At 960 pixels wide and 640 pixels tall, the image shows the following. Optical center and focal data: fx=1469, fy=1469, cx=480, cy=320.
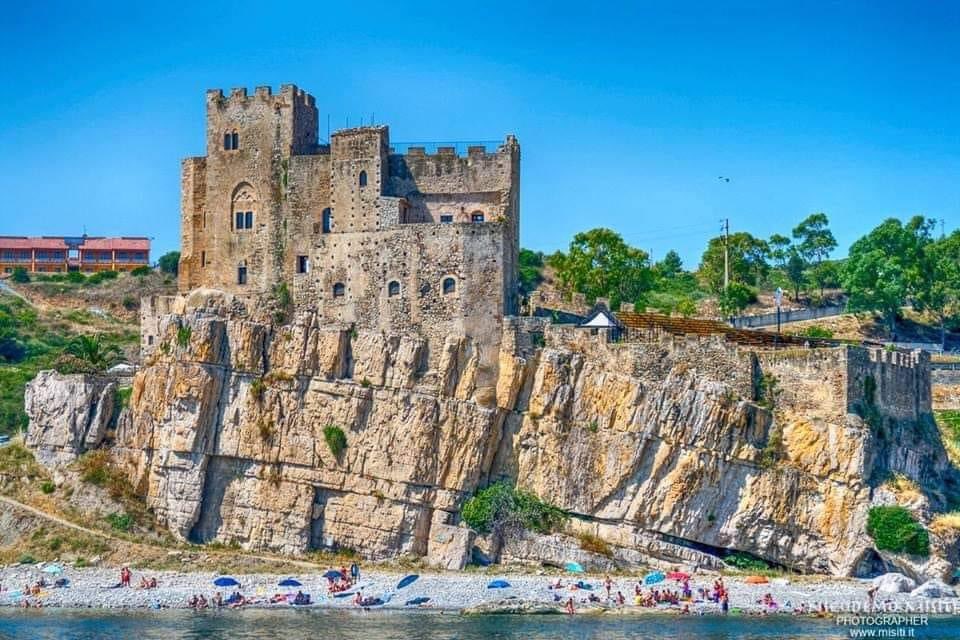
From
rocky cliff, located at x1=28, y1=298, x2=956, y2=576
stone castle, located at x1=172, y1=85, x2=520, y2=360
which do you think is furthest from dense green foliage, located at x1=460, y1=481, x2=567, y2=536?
stone castle, located at x1=172, y1=85, x2=520, y2=360

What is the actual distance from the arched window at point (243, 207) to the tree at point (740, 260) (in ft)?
131

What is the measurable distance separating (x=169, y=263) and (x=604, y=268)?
43123 mm

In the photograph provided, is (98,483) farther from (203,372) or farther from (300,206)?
(300,206)

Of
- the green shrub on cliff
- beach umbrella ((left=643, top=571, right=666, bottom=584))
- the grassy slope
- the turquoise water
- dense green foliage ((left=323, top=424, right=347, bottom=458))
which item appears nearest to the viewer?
the turquoise water

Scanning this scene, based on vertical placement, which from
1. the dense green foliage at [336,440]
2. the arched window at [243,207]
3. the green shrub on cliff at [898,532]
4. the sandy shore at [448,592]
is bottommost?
the sandy shore at [448,592]

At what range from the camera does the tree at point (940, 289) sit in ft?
301

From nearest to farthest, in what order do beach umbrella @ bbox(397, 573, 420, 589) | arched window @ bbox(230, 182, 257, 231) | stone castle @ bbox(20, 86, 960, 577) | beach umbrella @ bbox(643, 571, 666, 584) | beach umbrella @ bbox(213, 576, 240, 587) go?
beach umbrella @ bbox(643, 571, 666, 584) → beach umbrella @ bbox(397, 573, 420, 589) → beach umbrella @ bbox(213, 576, 240, 587) → stone castle @ bbox(20, 86, 960, 577) → arched window @ bbox(230, 182, 257, 231)

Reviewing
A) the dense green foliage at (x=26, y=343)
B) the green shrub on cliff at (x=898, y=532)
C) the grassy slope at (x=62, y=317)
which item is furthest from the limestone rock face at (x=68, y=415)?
the green shrub on cliff at (x=898, y=532)

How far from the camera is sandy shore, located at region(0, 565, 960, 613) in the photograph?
5966cm

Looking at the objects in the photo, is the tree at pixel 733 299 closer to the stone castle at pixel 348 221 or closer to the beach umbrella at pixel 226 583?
the stone castle at pixel 348 221

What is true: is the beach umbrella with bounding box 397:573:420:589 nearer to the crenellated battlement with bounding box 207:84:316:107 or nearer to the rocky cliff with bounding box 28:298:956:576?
the rocky cliff with bounding box 28:298:956:576

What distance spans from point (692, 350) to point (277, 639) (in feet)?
78.9

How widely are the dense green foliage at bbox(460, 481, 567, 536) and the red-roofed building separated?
7009cm

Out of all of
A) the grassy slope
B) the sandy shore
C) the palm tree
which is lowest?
the sandy shore
